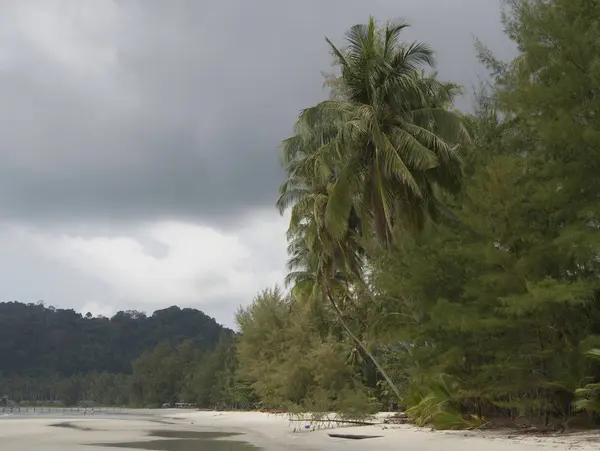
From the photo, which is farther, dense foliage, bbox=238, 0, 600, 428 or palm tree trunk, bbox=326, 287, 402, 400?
palm tree trunk, bbox=326, 287, 402, 400

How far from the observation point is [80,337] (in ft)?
598

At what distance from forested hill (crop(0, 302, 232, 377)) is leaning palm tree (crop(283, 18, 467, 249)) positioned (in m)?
145

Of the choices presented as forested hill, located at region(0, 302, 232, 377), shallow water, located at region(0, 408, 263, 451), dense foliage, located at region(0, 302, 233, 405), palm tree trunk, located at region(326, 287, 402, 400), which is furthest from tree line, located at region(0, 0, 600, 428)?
forested hill, located at region(0, 302, 232, 377)

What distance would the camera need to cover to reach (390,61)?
76.3 ft

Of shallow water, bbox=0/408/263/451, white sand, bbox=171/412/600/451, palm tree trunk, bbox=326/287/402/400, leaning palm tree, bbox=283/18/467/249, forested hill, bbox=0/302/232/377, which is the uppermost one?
forested hill, bbox=0/302/232/377

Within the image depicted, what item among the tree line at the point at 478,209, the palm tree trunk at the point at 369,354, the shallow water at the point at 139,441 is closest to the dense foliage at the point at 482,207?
the tree line at the point at 478,209

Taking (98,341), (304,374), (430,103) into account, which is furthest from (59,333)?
(430,103)

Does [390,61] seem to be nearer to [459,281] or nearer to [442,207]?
[442,207]

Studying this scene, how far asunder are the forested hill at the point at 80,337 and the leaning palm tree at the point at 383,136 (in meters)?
145

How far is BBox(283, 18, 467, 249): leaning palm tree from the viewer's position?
2164cm

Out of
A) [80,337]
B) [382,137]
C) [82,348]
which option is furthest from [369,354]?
[80,337]

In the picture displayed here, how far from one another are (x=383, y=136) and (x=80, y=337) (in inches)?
6953

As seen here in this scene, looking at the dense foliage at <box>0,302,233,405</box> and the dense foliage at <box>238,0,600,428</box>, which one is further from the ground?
the dense foliage at <box>0,302,233,405</box>

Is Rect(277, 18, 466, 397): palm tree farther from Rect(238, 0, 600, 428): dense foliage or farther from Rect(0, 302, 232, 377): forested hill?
Rect(0, 302, 232, 377): forested hill
